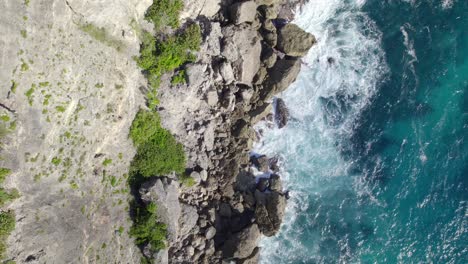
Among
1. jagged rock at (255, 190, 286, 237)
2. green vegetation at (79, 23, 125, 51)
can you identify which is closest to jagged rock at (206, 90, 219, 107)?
green vegetation at (79, 23, 125, 51)

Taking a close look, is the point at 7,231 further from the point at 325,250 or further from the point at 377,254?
the point at 377,254

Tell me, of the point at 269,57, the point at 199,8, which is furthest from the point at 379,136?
the point at 199,8

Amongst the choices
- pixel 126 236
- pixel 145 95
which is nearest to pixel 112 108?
pixel 145 95

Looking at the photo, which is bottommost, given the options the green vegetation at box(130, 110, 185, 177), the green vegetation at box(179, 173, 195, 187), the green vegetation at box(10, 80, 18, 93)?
the green vegetation at box(179, 173, 195, 187)

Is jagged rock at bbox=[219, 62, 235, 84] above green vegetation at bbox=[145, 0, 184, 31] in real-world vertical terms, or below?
below

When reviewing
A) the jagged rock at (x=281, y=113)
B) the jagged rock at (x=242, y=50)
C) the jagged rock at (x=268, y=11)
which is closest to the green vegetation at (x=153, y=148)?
the jagged rock at (x=242, y=50)

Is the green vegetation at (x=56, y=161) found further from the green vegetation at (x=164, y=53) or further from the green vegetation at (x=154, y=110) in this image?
the green vegetation at (x=164, y=53)

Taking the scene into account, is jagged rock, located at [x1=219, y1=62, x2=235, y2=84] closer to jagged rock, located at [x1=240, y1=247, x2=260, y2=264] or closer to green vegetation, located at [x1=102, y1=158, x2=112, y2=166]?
green vegetation, located at [x1=102, y1=158, x2=112, y2=166]
